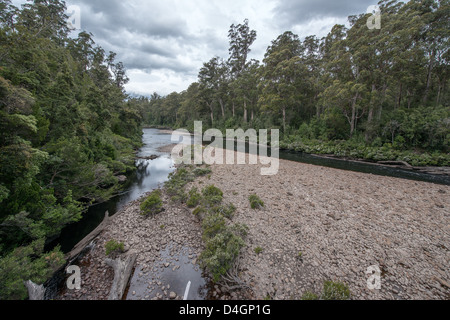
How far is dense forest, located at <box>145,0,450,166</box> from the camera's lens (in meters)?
15.5

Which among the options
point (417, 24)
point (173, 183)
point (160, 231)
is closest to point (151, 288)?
point (160, 231)

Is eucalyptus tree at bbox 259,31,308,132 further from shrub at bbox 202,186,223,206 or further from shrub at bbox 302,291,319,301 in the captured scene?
shrub at bbox 302,291,319,301

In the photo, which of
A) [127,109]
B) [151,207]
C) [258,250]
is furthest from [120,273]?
[127,109]

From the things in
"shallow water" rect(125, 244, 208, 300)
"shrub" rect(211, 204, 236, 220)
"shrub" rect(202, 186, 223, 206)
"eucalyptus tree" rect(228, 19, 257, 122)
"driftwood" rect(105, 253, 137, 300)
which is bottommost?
"shallow water" rect(125, 244, 208, 300)

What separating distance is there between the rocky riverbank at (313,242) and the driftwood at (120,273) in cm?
22

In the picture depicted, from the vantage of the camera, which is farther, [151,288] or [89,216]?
[89,216]

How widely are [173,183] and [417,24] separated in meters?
25.0

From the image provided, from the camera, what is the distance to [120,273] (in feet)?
14.5

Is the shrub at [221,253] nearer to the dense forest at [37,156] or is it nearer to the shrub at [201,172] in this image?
the dense forest at [37,156]

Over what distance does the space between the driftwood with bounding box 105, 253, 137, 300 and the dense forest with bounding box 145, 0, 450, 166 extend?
68.0ft

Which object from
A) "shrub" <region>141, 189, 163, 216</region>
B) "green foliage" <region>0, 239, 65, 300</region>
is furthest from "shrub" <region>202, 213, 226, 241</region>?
"green foliage" <region>0, 239, 65, 300</region>

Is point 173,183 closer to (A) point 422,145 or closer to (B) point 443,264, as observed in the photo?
(B) point 443,264

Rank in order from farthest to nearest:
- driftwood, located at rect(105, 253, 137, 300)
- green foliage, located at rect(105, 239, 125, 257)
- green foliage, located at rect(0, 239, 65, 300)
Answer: green foliage, located at rect(105, 239, 125, 257), driftwood, located at rect(105, 253, 137, 300), green foliage, located at rect(0, 239, 65, 300)
